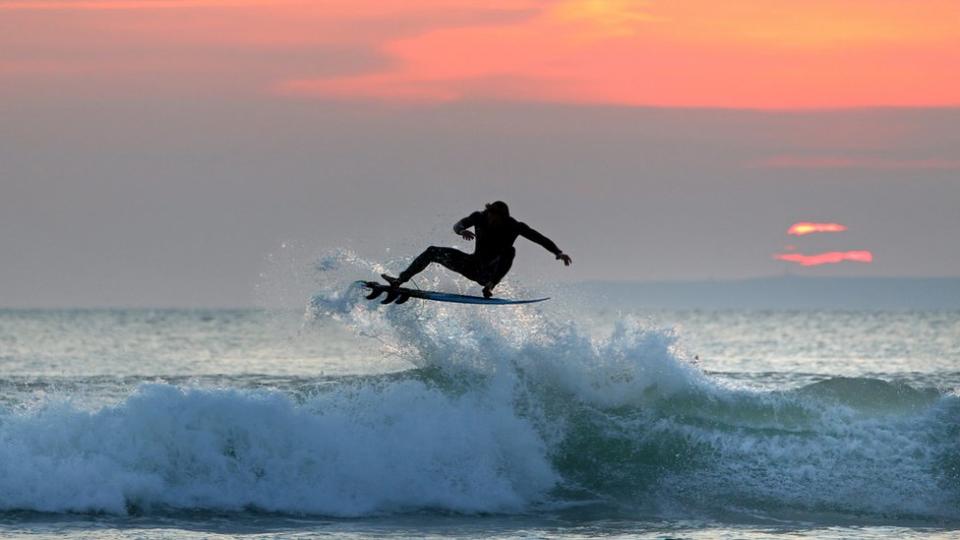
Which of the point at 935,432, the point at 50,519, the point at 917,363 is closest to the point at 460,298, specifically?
the point at 50,519

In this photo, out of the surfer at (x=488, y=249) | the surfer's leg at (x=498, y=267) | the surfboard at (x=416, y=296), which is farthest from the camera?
the surfboard at (x=416, y=296)

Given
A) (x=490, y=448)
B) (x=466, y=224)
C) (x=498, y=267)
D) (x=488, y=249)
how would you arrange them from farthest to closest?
(x=490, y=448) → (x=498, y=267) → (x=488, y=249) → (x=466, y=224)

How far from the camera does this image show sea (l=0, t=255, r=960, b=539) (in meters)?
16.4

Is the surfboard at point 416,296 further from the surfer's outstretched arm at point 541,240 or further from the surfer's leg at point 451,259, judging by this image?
the surfer's outstretched arm at point 541,240

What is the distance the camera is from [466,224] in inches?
594

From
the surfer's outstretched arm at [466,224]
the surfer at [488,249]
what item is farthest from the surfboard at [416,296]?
the surfer's outstretched arm at [466,224]

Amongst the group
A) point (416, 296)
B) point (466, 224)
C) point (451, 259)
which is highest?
point (466, 224)

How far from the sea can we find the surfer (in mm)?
3041

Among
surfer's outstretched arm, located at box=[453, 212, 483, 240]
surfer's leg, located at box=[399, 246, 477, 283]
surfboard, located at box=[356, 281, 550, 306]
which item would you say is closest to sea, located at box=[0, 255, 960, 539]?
surfboard, located at box=[356, 281, 550, 306]

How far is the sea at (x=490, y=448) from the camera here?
1642cm

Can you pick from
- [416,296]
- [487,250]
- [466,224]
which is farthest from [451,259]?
[416,296]

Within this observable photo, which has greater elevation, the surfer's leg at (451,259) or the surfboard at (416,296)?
the surfer's leg at (451,259)

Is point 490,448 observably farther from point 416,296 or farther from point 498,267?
point 498,267

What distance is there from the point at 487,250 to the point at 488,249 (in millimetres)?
18
